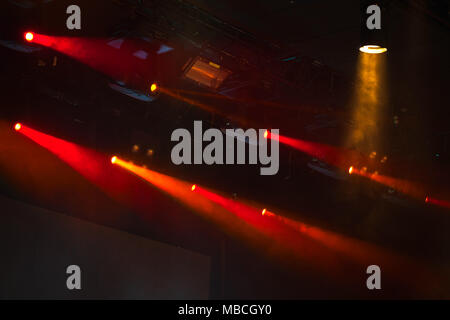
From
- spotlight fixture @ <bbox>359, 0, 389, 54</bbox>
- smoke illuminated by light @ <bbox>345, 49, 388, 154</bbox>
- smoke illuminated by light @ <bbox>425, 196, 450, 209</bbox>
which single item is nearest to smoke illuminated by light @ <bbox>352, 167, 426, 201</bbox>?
smoke illuminated by light @ <bbox>425, 196, 450, 209</bbox>

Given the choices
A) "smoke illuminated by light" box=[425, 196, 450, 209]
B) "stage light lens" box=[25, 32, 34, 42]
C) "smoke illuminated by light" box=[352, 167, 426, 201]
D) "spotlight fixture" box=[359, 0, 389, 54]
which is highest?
"stage light lens" box=[25, 32, 34, 42]

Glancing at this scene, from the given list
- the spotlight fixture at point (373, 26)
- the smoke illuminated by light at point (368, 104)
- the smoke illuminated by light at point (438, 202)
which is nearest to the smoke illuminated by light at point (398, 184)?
the smoke illuminated by light at point (438, 202)

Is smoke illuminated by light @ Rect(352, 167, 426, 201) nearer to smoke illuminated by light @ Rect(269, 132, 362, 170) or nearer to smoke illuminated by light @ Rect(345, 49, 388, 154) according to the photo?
smoke illuminated by light @ Rect(269, 132, 362, 170)

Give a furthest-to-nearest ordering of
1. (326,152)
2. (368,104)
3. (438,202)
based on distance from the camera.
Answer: (438,202)
(326,152)
(368,104)

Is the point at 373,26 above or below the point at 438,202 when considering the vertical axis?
above

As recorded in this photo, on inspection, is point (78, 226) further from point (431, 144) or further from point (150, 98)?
point (431, 144)

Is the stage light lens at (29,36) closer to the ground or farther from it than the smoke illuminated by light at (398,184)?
farther from it

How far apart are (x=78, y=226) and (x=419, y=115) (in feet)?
12.5

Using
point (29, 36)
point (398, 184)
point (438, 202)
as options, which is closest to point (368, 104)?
point (398, 184)

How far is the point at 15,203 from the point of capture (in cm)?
527

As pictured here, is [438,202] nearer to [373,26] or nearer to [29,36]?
[373,26]

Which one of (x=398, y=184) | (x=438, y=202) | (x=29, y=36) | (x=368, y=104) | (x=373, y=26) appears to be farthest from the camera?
(x=438, y=202)

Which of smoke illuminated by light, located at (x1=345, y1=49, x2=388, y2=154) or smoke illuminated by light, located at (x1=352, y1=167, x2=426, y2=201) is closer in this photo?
smoke illuminated by light, located at (x1=345, y1=49, x2=388, y2=154)

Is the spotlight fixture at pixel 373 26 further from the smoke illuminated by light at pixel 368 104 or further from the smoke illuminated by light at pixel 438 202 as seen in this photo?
the smoke illuminated by light at pixel 438 202
